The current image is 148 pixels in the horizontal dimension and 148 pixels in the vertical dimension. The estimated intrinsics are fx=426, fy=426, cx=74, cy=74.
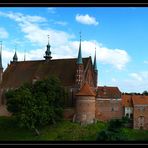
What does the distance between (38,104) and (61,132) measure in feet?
10.5

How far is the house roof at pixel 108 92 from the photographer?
4103 cm

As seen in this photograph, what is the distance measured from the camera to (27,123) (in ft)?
120

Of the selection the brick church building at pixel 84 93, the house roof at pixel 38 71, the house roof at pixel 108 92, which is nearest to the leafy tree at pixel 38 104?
the brick church building at pixel 84 93

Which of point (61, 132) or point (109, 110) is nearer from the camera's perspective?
point (61, 132)

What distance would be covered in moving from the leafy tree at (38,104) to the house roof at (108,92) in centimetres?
383

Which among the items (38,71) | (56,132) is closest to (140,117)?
(56,132)

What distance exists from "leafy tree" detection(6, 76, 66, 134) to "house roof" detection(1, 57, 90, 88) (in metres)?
4.61

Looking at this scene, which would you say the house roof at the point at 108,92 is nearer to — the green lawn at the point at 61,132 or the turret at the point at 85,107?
the turret at the point at 85,107

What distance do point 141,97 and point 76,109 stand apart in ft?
22.7

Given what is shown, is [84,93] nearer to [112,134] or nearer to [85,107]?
[85,107]

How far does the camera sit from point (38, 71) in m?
47.3

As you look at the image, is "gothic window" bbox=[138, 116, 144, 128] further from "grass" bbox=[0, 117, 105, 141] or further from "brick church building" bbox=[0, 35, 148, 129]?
"grass" bbox=[0, 117, 105, 141]

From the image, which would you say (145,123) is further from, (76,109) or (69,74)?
(69,74)
